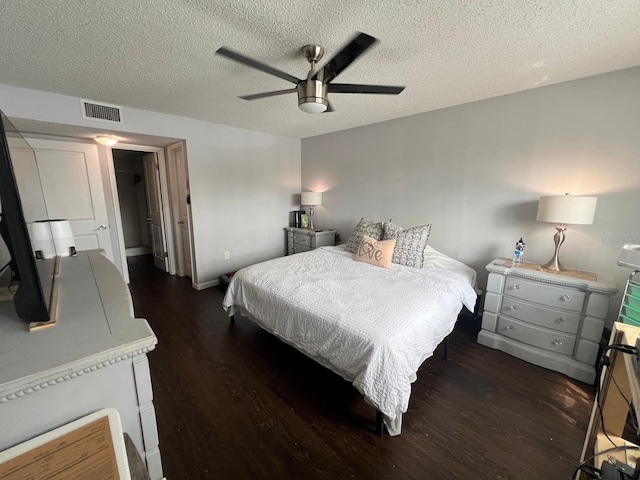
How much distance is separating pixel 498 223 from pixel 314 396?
2394 millimetres

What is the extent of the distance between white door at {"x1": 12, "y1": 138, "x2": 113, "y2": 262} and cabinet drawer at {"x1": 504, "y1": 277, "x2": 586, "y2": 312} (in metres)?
4.57

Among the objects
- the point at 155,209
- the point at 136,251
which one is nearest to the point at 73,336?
the point at 155,209

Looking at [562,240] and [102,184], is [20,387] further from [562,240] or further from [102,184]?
[102,184]

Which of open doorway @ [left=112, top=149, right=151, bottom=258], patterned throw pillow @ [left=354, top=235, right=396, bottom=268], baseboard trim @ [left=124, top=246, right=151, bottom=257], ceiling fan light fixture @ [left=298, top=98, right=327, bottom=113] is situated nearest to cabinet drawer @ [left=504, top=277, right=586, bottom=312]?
patterned throw pillow @ [left=354, top=235, right=396, bottom=268]

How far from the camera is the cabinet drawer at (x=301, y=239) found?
4.12 m

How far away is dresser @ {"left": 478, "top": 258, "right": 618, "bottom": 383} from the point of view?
75.0 inches

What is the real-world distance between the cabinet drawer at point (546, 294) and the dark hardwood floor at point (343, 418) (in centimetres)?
54

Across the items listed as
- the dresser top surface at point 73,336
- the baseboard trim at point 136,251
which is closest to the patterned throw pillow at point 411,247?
the dresser top surface at point 73,336

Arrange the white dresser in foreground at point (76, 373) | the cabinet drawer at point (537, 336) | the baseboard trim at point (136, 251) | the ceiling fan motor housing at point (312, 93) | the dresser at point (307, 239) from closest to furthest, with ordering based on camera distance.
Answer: the white dresser in foreground at point (76, 373), the ceiling fan motor housing at point (312, 93), the cabinet drawer at point (537, 336), the dresser at point (307, 239), the baseboard trim at point (136, 251)

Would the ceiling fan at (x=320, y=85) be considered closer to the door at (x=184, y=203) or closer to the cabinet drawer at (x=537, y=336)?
the cabinet drawer at (x=537, y=336)

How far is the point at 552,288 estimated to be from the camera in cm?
204

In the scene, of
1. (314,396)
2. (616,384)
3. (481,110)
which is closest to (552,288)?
(616,384)

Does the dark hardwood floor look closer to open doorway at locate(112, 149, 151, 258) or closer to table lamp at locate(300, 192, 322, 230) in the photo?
table lamp at locate(300, 192, 322, 230)

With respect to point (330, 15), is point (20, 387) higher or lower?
lower
